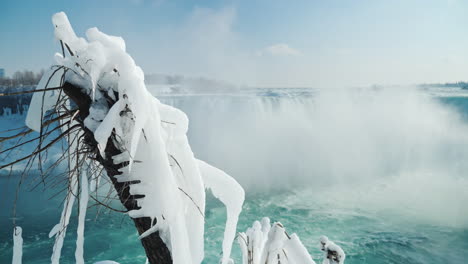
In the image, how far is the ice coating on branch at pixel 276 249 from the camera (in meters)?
1.96

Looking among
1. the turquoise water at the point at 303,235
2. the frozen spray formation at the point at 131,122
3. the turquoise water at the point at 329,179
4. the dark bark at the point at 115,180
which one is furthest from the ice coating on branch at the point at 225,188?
the turquoise water at the point at 303,235

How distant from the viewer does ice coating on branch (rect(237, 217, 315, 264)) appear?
1956 millimetres

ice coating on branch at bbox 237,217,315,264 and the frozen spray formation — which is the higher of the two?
the frozen spray formation

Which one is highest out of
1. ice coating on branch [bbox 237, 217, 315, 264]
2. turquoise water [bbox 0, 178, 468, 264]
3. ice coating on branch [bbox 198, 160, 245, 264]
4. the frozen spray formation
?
the frozen spray formation

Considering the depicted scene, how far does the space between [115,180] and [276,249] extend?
1.23 metres

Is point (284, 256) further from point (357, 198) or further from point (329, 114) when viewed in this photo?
point (329, 114)

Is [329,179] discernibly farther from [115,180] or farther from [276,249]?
[115,180]

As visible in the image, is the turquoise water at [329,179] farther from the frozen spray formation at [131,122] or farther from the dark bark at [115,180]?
the frozen spray formation at [131,122]

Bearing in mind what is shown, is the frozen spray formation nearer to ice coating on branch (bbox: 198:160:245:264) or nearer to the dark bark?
the dark bark

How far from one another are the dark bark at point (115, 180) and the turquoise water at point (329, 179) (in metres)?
0.16

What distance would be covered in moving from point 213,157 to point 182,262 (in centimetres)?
2071

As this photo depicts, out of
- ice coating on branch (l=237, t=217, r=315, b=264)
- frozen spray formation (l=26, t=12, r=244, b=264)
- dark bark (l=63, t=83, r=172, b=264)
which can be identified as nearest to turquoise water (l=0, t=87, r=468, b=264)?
dark bark (l=63, t=83, r=172, b=264)

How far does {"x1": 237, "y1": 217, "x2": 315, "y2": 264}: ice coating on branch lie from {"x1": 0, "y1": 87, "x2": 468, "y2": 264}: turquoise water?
3.25ft

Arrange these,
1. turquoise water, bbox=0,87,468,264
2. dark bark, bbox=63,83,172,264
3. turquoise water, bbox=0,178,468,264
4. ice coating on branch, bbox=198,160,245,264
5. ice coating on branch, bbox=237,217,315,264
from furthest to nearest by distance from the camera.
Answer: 1. turquoise water, bbox=0,87,468,264
2. turquoise water, bbox=0,178,468,264
3. ice coating on branch, bbox=237,217,315,264
4. ice coating on branch, bbox=198,160,245,264
5. dark bark, bbox=63,83,172,264
